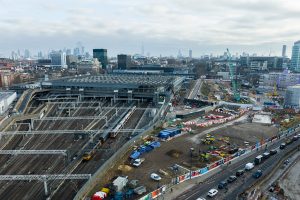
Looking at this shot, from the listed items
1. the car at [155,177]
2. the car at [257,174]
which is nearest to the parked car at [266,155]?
the car at [257,174]

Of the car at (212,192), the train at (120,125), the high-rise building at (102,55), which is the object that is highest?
the high-rise building at (102,55)

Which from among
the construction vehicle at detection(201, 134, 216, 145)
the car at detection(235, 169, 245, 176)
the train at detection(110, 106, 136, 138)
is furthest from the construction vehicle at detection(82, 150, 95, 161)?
the car at detection(235, 169, 245, 176)

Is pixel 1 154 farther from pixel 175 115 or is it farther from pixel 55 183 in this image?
pixel 175 115

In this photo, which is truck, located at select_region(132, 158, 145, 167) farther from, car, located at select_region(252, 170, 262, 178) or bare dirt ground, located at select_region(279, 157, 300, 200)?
bare dirt ground, located at select_region(279, 157, 300, 200)

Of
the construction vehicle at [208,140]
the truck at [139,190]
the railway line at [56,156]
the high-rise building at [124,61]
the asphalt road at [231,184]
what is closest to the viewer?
the truck at [139,190]

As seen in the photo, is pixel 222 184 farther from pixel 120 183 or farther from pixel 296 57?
pixel 296 57

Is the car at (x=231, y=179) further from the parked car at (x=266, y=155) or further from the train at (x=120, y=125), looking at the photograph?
the train at (x=120, y=125)

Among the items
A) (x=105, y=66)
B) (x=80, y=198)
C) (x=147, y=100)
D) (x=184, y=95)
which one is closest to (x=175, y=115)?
(x=147, y=100)
